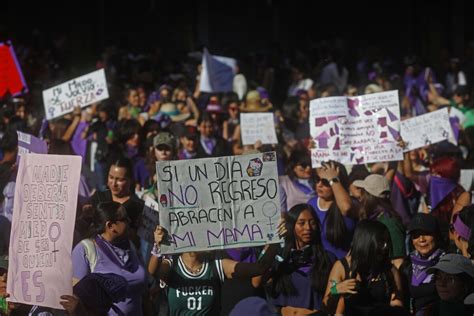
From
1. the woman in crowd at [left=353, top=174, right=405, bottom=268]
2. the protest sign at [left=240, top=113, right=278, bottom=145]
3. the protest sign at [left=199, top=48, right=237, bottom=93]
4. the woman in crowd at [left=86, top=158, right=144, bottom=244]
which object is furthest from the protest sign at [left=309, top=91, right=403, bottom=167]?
the protest sign at [left=199, top=48, right=237, bottom=93]

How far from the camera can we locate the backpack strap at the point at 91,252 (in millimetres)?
7074

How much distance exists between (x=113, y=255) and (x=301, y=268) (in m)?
1.30

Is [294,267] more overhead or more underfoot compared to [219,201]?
more underfoot

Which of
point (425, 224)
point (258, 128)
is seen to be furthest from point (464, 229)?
point (258, 128)

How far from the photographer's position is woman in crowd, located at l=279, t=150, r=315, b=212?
9.53 m

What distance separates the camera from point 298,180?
10.0 meters

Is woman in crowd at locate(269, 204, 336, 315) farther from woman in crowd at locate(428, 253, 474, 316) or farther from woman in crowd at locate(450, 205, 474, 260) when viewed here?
woman in crowd at locate(428, 253, 474, 316)

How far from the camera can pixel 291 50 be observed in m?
25.5

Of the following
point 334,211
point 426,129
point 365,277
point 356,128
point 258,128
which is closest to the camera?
point 365,277

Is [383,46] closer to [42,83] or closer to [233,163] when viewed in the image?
[42,83]

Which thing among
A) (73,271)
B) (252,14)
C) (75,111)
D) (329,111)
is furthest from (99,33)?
(73,271)

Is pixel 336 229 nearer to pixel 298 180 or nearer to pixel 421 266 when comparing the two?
pixel 421 266

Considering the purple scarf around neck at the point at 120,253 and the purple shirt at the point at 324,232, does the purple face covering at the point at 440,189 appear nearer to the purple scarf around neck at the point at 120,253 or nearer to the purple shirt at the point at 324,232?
the purple shirt at the point at 324,232

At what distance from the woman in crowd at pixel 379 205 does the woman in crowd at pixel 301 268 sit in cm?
65
